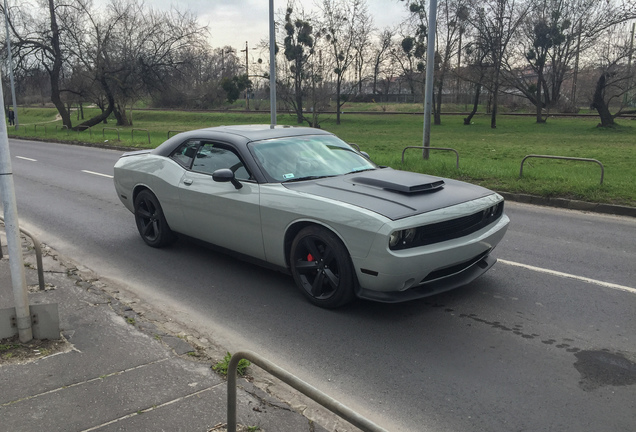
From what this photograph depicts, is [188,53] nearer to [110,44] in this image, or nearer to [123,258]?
[110,44]

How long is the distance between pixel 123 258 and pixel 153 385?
3.77 metres

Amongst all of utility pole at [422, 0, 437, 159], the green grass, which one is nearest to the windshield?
the green grass

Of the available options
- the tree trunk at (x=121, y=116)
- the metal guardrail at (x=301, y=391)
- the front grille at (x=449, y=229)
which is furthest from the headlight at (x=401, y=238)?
the tree trunk at (x=121, y=116)

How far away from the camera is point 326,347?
4.44 m

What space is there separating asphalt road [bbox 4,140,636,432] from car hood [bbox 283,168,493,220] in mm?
1002

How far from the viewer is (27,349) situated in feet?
13.4

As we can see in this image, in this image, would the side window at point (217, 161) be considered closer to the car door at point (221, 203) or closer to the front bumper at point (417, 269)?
the car door at point (221, 203)

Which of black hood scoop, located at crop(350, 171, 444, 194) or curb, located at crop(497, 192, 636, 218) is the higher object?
black hood scoop, located at crop(350, 171, 444, 194)

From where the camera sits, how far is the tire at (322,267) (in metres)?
4.82

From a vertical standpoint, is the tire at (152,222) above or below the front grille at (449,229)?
below

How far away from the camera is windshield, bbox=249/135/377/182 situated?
18.9ft

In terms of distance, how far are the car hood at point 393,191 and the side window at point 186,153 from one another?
1643mm

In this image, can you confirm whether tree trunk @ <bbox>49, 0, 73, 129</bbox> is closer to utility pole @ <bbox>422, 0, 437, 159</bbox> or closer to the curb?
utility pole @ <bbox>422, 0, 437, 159</bbox>

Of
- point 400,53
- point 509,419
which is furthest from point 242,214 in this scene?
point 400,53
